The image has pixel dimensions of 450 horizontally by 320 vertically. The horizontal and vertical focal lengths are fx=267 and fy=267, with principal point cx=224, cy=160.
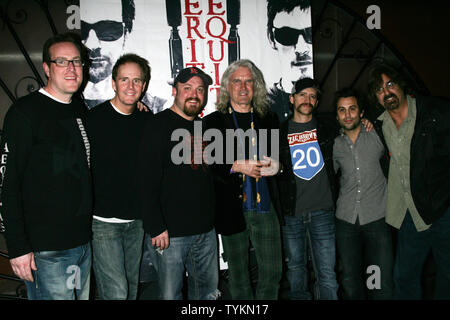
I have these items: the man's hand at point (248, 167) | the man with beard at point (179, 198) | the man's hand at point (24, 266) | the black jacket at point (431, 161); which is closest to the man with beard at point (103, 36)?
the man with beard at point (179, 198)

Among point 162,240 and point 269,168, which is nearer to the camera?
point 162,240

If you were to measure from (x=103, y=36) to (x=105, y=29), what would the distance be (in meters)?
0.08

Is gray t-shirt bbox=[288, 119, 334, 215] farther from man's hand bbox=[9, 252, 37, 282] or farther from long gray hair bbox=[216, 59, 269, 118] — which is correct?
man's hand bbox=[9, 252, 37, 282]

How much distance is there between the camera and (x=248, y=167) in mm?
2205

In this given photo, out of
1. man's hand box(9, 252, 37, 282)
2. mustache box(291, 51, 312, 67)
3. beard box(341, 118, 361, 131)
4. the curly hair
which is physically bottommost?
man's hand box(9, 252, 37, 282)

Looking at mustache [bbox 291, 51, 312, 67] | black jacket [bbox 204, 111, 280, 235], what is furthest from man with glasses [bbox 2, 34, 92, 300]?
mustache [bbox 291, 51, 312, 67]

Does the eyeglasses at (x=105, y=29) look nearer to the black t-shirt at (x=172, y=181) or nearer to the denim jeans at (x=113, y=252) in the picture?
the black t-shirt at (x=172, y=181)

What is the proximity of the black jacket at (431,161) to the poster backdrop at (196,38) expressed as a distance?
1.39 m

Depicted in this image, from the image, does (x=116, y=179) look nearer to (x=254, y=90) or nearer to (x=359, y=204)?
(x=254, y=90)

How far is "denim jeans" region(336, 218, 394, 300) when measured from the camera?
234 centimetres

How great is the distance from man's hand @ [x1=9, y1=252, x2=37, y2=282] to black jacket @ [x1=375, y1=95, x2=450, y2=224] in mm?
2912

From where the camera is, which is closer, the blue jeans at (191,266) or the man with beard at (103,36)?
the blue jeans at (191,266)

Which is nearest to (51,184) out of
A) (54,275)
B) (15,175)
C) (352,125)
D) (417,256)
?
(15,175)

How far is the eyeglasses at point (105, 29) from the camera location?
2877mm
